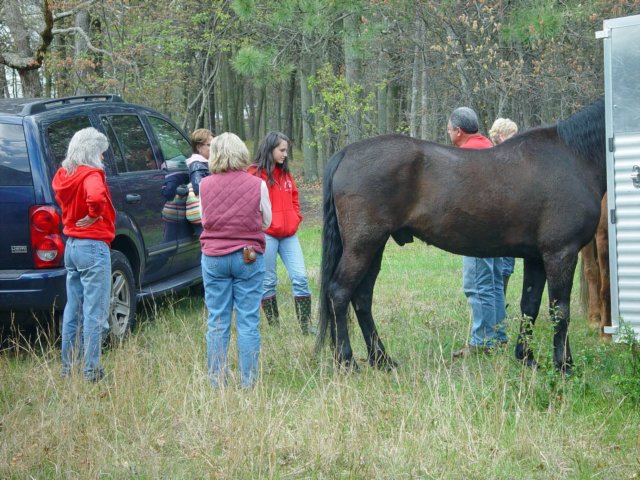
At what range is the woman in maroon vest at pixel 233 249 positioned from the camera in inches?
207

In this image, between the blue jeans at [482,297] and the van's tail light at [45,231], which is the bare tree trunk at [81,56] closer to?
the van's tail light at [45,231]

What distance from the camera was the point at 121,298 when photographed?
266 inches

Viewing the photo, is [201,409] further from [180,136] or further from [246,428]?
[180,136]

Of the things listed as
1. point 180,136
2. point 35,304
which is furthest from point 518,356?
point 180,136

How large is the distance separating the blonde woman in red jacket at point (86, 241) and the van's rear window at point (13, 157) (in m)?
0.68

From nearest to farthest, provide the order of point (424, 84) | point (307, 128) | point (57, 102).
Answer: point (57, 102) < point (424, 84) < point (307, 128)

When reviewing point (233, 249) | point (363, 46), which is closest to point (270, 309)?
point (233, 249)

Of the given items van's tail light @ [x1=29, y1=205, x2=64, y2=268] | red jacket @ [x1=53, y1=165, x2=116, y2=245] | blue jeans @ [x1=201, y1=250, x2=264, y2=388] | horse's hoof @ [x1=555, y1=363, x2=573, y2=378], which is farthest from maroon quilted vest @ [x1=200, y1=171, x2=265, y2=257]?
horse's hoof @ [x1=555, y1=363, x2=573, y2=378]

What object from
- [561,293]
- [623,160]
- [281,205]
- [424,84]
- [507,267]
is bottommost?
[507,267]

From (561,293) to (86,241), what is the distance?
3.45 metres

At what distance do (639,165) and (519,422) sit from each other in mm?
2190

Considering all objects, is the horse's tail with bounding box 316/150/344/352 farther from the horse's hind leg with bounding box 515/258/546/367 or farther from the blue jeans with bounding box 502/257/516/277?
the blue jeans with bounding box 502/257/516/277

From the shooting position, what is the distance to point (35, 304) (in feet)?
19.9

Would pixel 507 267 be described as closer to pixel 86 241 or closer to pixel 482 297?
pixel 482 297
